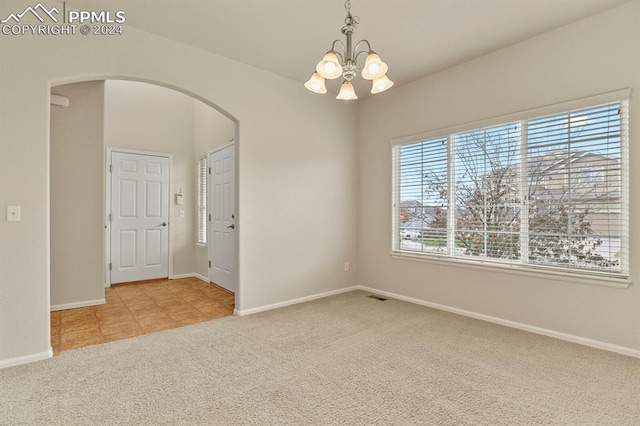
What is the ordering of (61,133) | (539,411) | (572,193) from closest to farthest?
(539,411) < (572,193) < (61,133)

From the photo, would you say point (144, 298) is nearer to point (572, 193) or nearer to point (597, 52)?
point (572, 193)

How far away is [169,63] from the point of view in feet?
10.4

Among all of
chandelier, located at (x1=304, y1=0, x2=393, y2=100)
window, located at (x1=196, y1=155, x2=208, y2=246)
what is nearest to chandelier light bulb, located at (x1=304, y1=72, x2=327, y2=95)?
chandelier, located at (x1=304, y1=0, x2=393, y2=100)

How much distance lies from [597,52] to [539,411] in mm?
2936

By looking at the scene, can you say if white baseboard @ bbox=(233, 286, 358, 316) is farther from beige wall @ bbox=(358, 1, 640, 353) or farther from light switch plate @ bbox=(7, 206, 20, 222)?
light switch plate @ bbox=(7, 206, 20, 222)

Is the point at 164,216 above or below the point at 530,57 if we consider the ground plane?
below

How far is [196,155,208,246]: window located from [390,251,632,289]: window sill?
365 centimetres

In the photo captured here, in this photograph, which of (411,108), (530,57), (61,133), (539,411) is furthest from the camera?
(411,108)

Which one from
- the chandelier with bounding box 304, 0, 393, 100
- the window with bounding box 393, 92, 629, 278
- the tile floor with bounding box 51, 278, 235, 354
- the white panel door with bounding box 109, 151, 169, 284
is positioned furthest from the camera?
the white panel door with bounding box 109, 151, 169, 284

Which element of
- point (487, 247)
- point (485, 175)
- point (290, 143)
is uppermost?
point (290, 143)

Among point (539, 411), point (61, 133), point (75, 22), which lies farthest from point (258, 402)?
point (61, 133)

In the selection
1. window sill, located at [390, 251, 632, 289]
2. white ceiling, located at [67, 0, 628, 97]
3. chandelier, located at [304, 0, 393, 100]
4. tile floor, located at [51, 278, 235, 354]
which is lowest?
tile floor, located at [51, 278, 235, 354]

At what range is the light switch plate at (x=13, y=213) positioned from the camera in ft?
8.01

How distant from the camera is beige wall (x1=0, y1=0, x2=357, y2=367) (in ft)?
8.09
